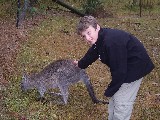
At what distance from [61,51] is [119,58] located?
4.59 m

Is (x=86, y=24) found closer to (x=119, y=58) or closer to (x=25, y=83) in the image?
(x=119, y=58)

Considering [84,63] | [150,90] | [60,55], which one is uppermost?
[84,63]

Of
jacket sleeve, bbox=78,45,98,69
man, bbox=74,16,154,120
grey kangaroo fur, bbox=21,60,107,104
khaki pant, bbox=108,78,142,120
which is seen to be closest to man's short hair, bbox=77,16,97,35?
man, bbox=74,16,154,120

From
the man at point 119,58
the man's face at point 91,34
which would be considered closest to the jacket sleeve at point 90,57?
the man at point 119,58

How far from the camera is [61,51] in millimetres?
9203

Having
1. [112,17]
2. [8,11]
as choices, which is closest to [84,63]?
[8,11]

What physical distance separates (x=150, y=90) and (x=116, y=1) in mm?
8141

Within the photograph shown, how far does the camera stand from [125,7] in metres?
14.3

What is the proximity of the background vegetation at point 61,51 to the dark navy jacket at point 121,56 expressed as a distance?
1.55 meters

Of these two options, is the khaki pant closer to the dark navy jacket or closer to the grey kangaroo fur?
the dark navy jacket

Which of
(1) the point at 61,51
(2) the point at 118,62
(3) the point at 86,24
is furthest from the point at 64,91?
(1) the point at 61,51

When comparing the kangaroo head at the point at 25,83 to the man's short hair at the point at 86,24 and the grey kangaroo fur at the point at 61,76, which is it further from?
the man's short hair at the point at 86,24

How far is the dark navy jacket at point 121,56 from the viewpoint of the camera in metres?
4.73

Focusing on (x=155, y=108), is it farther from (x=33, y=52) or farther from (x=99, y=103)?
(x=33, y=52)
